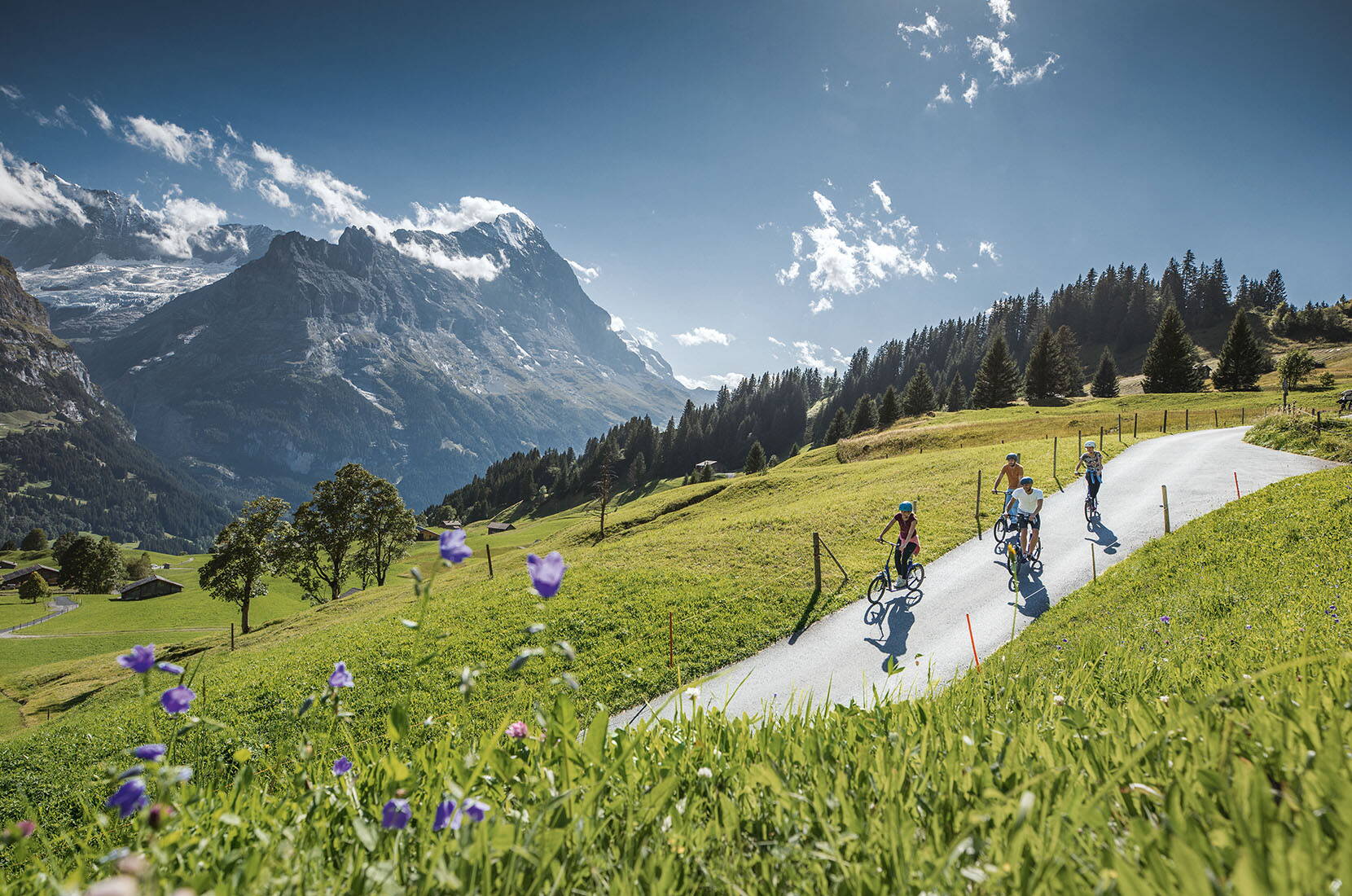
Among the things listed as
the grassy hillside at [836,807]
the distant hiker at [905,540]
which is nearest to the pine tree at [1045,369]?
the distant hiker at [905,540]

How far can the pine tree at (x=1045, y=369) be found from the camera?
9088 cm

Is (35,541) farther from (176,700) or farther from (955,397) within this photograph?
(955,397)

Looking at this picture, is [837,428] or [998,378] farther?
[837,428]

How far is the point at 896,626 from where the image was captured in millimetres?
13750

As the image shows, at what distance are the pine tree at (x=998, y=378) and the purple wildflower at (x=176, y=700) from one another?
104m

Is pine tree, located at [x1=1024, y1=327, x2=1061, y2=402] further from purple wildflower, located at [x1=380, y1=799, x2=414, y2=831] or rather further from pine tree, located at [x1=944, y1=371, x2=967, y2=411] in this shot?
purple wildflower, located at [x1=380, y1=799, x2=414, y2=831]

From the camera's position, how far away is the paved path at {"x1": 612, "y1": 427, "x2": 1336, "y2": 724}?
11336mm

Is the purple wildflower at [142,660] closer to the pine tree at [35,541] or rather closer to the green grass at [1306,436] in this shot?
the green grass at [1306,436]

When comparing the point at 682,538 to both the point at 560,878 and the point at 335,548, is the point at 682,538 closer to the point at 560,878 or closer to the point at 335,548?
the point at 560,878

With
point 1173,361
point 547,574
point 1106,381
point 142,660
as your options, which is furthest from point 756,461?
point 142,660

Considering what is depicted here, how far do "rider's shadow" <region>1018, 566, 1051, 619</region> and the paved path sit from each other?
39 mm

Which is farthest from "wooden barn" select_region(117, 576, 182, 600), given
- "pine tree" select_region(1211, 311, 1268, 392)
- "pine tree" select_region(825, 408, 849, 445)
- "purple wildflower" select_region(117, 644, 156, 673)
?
"pine tree" select_region(1211, 311, 1268, 392)

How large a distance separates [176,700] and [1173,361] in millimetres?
114304

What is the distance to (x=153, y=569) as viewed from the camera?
376 feet
